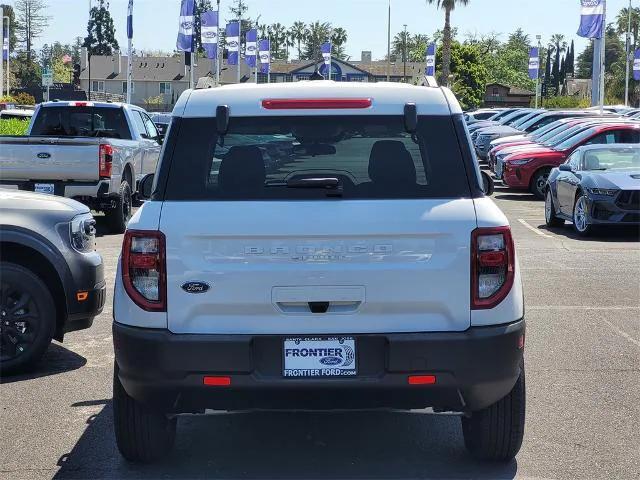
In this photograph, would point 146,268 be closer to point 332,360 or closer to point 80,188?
point 332,360

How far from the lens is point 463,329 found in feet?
15.7

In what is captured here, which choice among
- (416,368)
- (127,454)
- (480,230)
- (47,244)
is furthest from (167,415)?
(47,244)

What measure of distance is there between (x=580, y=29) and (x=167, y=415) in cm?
3585

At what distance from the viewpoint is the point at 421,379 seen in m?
4.76

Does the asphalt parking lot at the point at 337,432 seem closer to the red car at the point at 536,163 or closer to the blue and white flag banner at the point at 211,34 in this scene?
the red car at the point at 536,163

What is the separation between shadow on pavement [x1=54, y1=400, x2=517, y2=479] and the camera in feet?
17.6

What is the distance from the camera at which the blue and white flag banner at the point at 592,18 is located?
37750 mm

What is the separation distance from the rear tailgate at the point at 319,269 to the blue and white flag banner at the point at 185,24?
126 ft

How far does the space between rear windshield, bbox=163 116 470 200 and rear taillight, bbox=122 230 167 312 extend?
0.75ft

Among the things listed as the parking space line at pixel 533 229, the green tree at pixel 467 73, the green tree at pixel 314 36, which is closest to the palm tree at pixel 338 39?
the green tree at pixel 314 36

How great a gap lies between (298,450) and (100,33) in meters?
158

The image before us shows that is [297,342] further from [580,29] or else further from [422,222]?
[580,29]

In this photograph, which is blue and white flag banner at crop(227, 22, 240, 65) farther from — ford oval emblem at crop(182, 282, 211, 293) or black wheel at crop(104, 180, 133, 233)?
ford oval emblem at crop(182, 282, 211, 293)

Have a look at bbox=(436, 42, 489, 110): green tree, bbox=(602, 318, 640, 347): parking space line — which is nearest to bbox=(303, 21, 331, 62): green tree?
bbox=(436, 42, 489, 110): green tree
